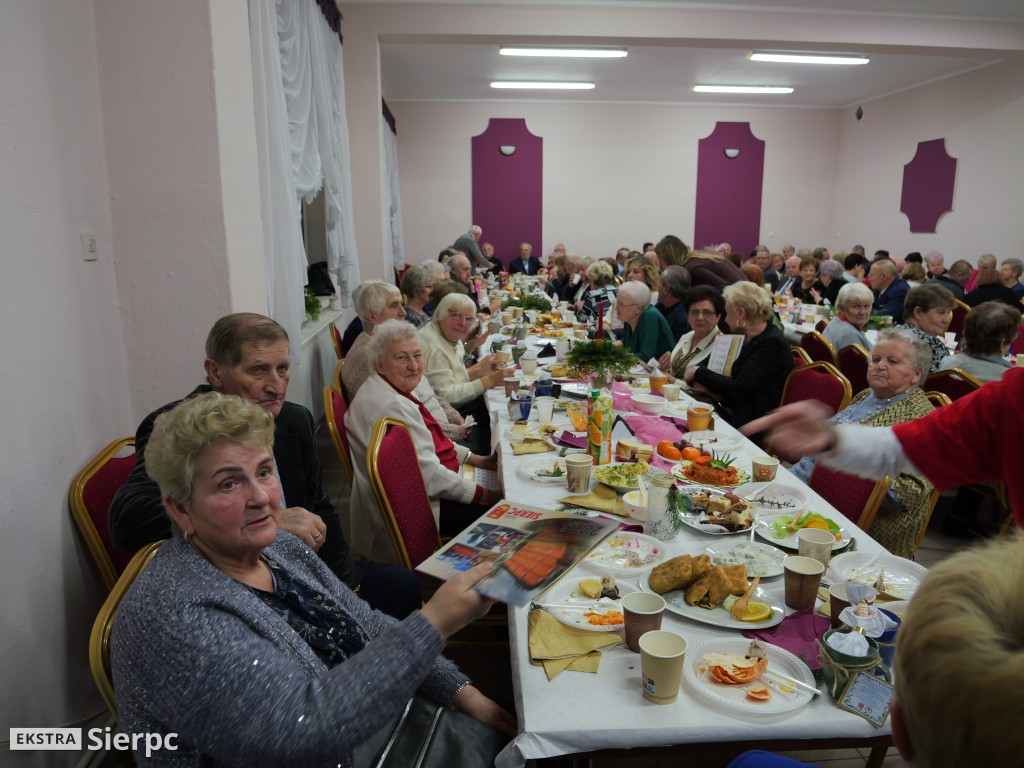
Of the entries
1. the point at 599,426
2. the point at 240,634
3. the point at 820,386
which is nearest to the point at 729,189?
the point at 820,386

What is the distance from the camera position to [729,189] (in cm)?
1345

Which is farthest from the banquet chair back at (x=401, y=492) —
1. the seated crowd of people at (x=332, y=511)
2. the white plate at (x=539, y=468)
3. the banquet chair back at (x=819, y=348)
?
the banquet chair back at (x=819, y=348)

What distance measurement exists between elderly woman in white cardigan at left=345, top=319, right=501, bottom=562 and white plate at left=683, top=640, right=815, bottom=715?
4.32 ft

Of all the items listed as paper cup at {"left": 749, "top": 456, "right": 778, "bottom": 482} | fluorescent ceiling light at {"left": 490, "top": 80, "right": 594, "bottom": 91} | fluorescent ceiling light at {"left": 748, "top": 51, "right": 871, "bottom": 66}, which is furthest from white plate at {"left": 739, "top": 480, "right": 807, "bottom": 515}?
fluorescent ceiling light at {"left": 490, "top": 80, "right": 594, "bottom": 91}

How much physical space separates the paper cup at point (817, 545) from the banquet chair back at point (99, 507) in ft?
6.02

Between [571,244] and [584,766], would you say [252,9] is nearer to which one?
[584,766]

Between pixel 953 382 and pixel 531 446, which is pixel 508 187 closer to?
pixel 953 382

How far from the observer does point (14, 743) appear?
5.40ft

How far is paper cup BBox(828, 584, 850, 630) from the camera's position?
4.47ft

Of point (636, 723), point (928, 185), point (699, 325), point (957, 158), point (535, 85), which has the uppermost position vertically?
point (535, 85)

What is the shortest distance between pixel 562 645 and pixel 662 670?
0.78 feet

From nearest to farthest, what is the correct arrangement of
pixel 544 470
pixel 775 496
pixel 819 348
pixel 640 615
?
1. pixel 640 615
2. pixel 775 496
3. pixel 544 470
4. pixel 819 348

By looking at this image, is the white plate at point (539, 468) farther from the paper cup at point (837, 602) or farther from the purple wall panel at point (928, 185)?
the purple wall panel at point (928, 185)

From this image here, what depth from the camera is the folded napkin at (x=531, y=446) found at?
258 centimetres
